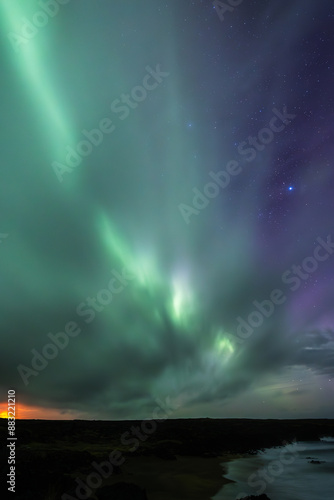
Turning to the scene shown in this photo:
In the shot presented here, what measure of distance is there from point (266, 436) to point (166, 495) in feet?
173

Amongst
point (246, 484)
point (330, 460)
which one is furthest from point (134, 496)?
point (330, 460)

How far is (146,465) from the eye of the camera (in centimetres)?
2953

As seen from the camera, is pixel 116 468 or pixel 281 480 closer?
pixel 116 468

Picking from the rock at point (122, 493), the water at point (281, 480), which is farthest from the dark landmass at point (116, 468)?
the water at point (281, 480)

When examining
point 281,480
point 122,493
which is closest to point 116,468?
point 122,493

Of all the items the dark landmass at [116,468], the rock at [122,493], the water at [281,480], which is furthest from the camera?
the water at [281,480]

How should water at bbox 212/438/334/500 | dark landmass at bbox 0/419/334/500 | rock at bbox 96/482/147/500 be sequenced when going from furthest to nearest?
1. water at bbox 212/438/334/500
2. dark landmass at bbox 0/419/334/500
3. rock at bbox 96/482/147/500

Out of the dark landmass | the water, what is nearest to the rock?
the dark landmass

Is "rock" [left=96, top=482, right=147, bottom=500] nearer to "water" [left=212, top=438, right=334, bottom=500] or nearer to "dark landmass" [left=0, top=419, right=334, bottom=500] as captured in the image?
"dark landmass" [left=0, top=419, right=334, bottom=500]

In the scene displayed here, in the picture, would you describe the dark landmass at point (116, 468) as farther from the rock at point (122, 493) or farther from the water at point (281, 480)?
the water at point (281, 480)

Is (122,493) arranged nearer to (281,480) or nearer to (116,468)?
(116,468)

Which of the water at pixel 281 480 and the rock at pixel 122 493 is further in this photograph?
the water at pixel 281 480

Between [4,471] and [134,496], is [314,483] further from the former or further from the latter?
[4,471]

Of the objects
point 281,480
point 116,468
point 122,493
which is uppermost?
point 122,493
